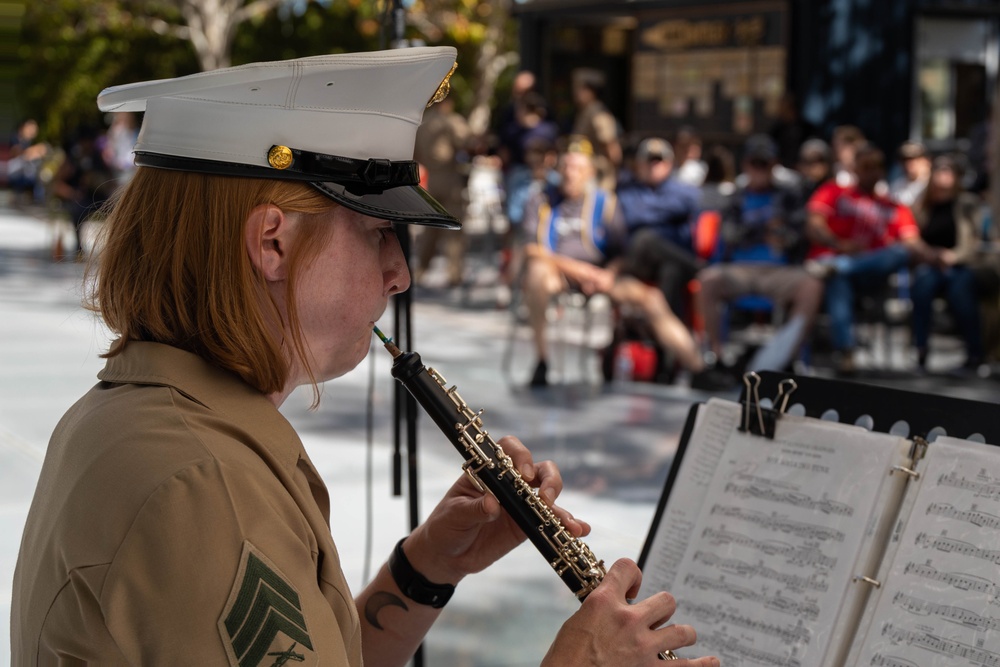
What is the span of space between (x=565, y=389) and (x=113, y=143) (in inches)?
347

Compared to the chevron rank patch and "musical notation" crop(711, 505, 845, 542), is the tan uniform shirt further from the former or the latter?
"musical notation" crop(711, 505, 845, 542)

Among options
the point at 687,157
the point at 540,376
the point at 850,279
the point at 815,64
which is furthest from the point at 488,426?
the point at 815,64

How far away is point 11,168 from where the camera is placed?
70.7ft

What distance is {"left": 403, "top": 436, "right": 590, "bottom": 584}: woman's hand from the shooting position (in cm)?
186

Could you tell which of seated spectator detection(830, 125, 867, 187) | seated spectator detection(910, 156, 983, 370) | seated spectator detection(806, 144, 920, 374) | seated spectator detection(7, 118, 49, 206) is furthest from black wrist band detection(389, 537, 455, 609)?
seated spectator detection(7, 118, 49, 206)

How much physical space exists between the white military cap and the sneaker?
233 inches

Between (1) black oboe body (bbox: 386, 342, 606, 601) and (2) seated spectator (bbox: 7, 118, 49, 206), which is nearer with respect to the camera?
(1) black oboe body (bbox: 386, 342, 606, 601)

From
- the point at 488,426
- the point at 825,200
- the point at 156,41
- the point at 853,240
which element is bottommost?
the point at 488,426

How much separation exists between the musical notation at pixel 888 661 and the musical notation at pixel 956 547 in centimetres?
16

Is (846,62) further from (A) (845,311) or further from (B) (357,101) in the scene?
(B) (357,101)

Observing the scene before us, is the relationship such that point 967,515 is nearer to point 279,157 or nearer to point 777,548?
point 777,548

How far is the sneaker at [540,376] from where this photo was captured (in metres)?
7.48

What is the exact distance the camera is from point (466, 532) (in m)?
1.93

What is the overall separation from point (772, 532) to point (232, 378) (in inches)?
36.8
